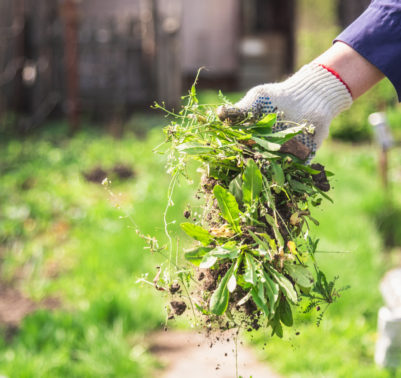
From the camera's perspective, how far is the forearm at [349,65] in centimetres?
186

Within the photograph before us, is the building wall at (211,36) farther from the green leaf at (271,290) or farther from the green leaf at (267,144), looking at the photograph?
the green leaf at (271,290)

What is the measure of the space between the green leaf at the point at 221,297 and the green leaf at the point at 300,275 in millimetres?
161

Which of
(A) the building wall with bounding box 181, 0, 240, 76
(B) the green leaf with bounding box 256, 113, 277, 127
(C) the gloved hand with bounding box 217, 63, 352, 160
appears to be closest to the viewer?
(B) the green leaf with bounding box 256, 113, 277, 127

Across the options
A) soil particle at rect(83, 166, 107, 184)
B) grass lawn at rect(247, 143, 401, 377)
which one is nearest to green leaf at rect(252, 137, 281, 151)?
grass lawn at rect(247, 143, 401, 377)

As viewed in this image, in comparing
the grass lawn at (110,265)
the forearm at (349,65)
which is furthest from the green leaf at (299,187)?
the grass lawn at (110,265)

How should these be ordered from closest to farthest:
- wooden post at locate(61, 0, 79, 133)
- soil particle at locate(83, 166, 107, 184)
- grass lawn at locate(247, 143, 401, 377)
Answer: grass lawn at locate(247, 143, 401, 377) < soil particle at locate(83, 166, 107, 184) < wooden post at locate(61, 0, 79, 133)

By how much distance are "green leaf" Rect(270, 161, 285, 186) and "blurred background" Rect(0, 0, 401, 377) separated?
0.40 metres

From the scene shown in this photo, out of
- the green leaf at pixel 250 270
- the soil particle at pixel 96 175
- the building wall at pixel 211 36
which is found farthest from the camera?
the building wall at pixel 211 36

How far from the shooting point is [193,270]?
5.54ft

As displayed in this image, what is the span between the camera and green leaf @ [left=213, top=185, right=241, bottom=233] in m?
1.52

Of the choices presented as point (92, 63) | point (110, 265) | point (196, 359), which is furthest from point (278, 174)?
point (92, 63)

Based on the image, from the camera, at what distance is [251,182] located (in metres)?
1.51

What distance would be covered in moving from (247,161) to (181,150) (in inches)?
7.3

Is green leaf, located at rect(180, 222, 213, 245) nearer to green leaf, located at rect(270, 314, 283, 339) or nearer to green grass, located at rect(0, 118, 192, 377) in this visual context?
green leaf, located at rect(270, 314, 283, 339)
